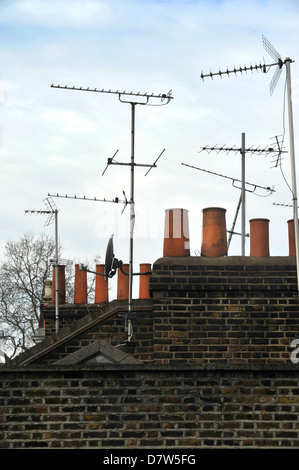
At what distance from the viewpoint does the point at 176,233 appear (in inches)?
435

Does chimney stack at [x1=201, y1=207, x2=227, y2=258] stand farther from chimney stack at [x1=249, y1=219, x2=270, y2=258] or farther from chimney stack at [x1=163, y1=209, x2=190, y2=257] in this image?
chimney stack at [x1=249, y1=219, x2=270, y2=258]

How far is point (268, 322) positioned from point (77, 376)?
3.75 metres

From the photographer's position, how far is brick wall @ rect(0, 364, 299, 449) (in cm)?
744

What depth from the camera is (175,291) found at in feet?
34.2

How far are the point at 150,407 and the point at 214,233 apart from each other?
409 centimetres

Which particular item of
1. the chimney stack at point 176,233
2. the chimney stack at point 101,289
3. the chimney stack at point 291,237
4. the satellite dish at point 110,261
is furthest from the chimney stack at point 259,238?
the chimney stack at point 101,289

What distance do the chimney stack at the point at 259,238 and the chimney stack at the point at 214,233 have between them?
0.45m

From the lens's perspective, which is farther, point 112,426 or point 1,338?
point 1,338

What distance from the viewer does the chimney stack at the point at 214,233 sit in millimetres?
10867

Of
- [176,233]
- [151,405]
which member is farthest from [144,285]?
[151,405]

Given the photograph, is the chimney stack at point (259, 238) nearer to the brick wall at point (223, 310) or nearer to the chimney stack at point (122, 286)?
the brick wall at point (223, 310)

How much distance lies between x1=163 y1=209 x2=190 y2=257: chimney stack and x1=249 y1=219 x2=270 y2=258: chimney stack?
101 cm
